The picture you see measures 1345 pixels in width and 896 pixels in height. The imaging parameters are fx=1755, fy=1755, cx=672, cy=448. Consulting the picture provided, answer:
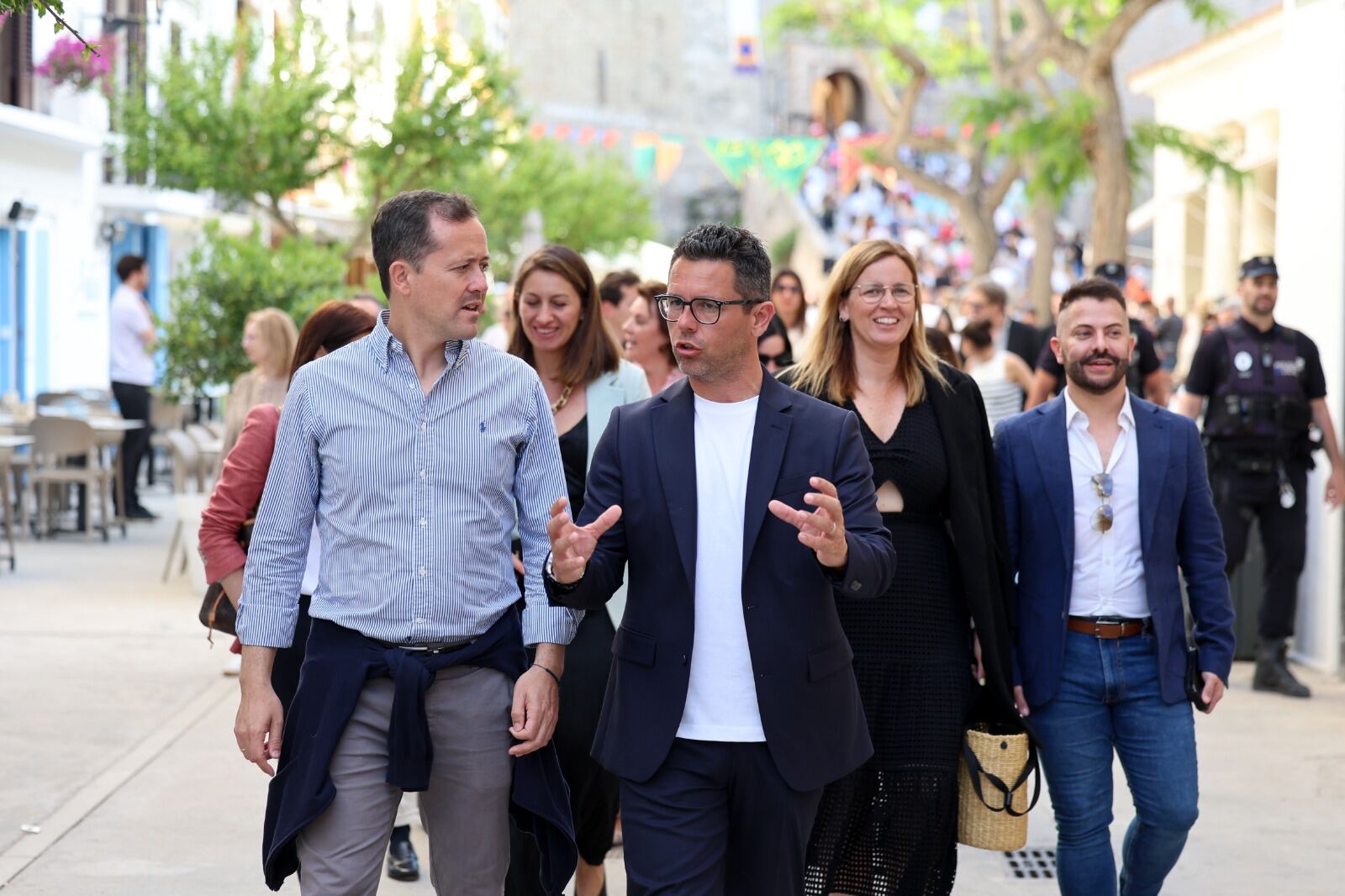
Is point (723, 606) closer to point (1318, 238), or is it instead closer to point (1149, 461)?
point (1149, 461)

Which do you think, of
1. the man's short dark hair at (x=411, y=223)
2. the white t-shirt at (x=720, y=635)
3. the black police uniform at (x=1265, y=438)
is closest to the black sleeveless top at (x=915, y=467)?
the white t-shirt at (x=720, y=635)

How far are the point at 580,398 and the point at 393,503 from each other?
1757 millimetres

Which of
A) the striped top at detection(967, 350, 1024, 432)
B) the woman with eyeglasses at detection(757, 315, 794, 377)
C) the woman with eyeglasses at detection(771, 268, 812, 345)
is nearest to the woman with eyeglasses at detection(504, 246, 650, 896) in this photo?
the woman with eyeglasses at detection(757, 315, 794, 377)

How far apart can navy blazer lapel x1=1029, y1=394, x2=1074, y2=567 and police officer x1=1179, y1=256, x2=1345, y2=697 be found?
14.0ft

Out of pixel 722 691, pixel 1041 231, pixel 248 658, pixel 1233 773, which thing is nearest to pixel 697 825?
pixel 722 691

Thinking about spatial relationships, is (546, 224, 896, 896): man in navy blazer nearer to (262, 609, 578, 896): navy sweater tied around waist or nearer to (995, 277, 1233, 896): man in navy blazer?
(262, 609, 578, 896): navy sweater tied around waist

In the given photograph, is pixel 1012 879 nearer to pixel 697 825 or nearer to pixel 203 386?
pixel 697 825

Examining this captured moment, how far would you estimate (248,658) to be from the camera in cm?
357

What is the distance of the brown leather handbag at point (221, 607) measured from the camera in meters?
4.82

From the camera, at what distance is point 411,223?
12.0 ft

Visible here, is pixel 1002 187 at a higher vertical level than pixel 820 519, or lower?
higher

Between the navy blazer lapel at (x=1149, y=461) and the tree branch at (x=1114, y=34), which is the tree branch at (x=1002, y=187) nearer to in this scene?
the tree branch at (x=1114, y=34)

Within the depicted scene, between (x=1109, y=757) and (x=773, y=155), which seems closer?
(x=1109, y=757)

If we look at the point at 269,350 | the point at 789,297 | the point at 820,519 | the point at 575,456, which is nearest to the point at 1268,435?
the point at 789,297
